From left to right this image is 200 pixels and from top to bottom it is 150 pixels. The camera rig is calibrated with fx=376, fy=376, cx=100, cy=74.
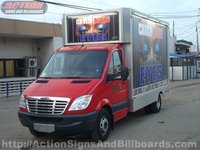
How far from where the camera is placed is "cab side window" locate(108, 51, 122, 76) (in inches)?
351

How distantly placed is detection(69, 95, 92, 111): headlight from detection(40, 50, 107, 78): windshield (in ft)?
3.03

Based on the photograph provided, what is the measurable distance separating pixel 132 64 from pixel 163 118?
7.67ft

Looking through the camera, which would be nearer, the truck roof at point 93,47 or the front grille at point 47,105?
the front grille at point 47,105

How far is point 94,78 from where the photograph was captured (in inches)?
332

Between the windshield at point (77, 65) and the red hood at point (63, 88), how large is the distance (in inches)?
13.7

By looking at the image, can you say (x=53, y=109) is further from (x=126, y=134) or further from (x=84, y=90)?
(x=126, y=134)

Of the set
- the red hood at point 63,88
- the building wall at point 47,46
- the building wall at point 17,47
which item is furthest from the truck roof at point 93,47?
the building wall at point 47,46

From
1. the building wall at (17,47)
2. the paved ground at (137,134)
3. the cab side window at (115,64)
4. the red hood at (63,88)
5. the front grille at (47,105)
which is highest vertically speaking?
the building wall at (17,47)

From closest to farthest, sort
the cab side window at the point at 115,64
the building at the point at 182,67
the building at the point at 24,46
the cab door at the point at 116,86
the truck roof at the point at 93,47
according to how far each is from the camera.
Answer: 1. the cab door at the point at 116,86
2. the cab side window at the point at 115,64
3. the truck roof at the point at 93,47
4. the building at the point at 24,46
5. the building at the point at 182,67

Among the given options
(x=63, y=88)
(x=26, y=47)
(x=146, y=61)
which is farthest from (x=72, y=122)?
(x=26, y=47)

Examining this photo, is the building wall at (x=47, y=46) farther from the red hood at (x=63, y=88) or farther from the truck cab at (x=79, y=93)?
→ the red hood at (x=63, y=88)

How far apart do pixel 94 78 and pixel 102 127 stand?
1.10 metres

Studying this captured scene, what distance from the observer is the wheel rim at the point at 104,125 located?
827 centimetres

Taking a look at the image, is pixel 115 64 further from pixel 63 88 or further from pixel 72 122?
pixel 72 122
